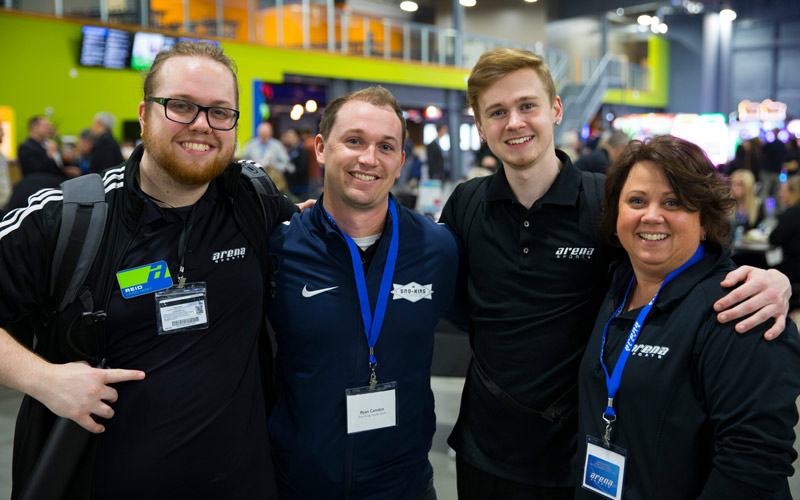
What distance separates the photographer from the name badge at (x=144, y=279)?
5.90 ft

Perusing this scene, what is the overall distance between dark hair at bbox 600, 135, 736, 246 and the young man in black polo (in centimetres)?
38

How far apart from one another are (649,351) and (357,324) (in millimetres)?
842

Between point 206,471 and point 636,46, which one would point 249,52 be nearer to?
point 206,471

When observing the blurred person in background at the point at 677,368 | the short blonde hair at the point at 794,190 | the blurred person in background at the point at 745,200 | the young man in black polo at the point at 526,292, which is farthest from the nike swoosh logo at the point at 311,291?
the blurred person in background at the point at 745,200

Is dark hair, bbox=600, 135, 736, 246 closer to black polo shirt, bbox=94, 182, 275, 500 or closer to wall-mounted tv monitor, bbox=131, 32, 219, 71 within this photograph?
black polo shirt, bbox=94, 182, 275, 500

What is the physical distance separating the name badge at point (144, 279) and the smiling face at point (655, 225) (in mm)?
1264

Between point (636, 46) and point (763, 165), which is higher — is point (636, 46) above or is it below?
above

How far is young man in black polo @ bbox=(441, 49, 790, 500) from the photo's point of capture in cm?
215

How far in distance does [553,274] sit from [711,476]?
2.54 feet

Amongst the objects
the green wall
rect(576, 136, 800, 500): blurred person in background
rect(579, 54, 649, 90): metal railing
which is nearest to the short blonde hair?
rect(576, 136, 800, 500): blurred person in background

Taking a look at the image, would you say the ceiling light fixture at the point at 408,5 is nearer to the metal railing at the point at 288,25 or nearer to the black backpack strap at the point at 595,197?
the metal railing at the point at 288,25

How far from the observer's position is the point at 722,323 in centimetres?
162

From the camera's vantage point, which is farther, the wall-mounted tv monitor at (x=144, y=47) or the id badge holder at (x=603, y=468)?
the wall-mounted tv monitor at (x=144, y=47)

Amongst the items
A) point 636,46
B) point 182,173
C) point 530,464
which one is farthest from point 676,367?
point 636,46
